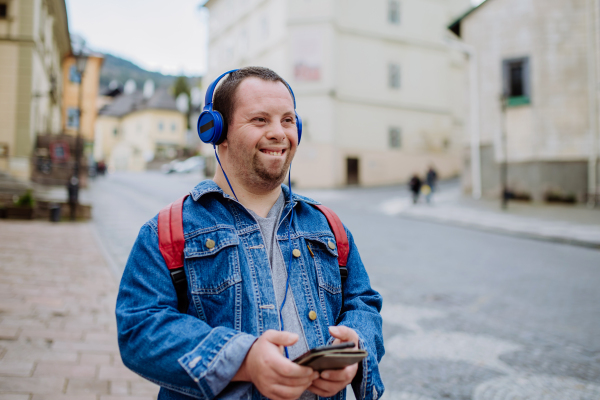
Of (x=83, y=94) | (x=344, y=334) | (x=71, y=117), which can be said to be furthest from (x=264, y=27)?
(x=344, y=334)

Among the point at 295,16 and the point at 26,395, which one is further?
the point at 295,16

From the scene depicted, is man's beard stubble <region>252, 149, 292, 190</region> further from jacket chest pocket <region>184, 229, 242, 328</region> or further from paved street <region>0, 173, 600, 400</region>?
paved street <region>0, 173, 600, 400</region>

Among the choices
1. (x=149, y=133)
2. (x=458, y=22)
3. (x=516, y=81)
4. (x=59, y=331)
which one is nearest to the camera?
(x=59, y=331)

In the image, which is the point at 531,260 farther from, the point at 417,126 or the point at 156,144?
the point at 156,144

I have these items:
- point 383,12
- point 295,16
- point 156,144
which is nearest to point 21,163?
point 295,16

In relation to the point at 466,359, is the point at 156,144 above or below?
above

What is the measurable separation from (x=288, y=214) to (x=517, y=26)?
22.2m

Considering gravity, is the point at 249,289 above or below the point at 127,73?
below

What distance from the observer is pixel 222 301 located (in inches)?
61.4

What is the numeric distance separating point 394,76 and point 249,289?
106 feet

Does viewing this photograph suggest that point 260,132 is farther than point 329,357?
Yes

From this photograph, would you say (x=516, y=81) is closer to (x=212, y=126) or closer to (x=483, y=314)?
(x=483, y=314)

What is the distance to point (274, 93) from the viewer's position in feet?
5.46

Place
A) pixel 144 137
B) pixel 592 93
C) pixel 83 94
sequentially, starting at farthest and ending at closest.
A: pixel 144 137
pixel 83 94
pixel 592 93
